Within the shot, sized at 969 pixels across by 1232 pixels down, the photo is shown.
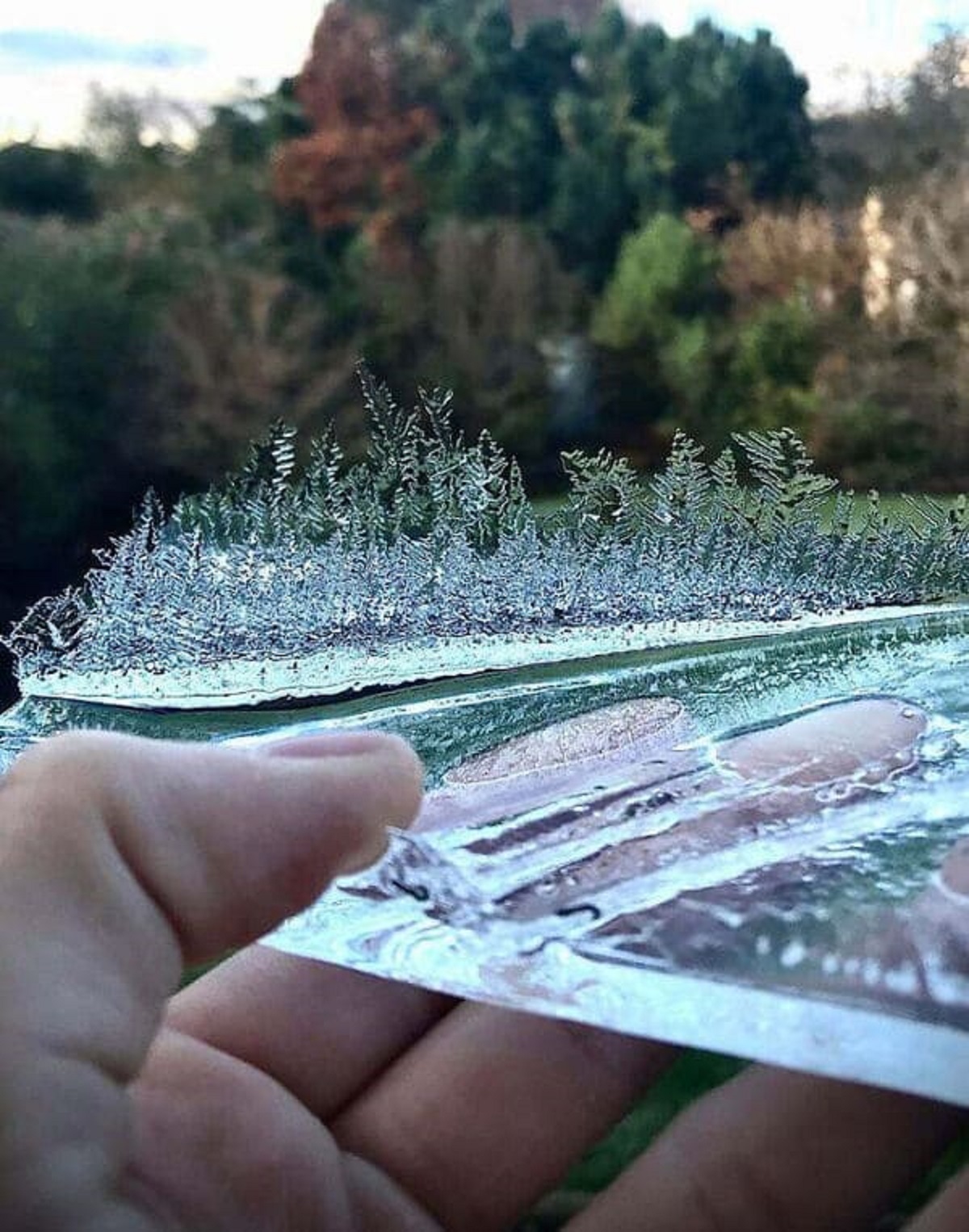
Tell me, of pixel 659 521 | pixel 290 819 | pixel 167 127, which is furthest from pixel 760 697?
pixel 167 127

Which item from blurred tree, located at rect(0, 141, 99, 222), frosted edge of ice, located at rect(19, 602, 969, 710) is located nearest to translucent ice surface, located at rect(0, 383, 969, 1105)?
frosted edge of ice, located at rect(19, 602, 969, 710)

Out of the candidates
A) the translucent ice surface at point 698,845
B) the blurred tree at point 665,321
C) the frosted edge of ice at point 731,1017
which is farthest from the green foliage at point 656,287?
the frosted edge of ice at point 731,1017

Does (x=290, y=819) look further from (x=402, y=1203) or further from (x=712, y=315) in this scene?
(x=712, y=315)

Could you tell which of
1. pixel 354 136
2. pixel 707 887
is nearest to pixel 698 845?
pixel 707 887

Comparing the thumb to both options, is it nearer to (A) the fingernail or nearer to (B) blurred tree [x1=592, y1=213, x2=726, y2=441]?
(A) the fingernail

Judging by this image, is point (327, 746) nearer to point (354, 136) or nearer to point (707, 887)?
point (707, 887)

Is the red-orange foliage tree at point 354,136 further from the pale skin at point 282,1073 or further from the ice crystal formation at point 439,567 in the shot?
the pale skin at point 282,1073

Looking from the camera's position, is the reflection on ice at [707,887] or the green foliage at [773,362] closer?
the reflection on ice at [707,887]
